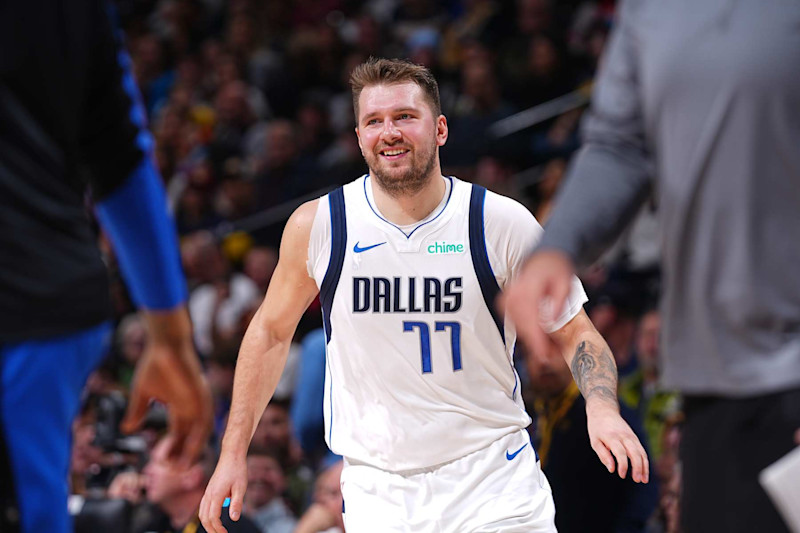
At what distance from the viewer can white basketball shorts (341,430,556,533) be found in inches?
157

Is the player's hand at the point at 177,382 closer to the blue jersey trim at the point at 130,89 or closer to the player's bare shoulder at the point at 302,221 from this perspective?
the blue jersey trim at the point at 130,89

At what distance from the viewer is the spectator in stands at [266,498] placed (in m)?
6.97

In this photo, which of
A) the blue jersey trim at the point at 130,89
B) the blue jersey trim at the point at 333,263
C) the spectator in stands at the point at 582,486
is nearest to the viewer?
the blue jersey trim at the point at 130,89

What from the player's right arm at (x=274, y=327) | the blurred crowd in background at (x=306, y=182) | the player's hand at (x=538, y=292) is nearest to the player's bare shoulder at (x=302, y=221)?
the player's right arm at (x=274, y=327)

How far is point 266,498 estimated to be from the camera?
7047 millimetres

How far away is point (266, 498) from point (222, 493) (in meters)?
3.28

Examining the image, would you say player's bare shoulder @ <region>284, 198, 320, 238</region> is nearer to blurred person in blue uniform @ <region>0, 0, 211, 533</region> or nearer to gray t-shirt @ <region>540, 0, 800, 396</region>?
blurred person in blue uniform @ <region>0, 0, 211, 533</region>

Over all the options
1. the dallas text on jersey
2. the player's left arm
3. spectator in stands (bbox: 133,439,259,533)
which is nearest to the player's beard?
the dallas text on jersey

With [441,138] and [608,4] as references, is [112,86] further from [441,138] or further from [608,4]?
[608,4]

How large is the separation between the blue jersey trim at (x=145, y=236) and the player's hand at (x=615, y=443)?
1.29m

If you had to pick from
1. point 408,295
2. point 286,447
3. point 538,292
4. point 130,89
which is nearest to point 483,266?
point 408,295

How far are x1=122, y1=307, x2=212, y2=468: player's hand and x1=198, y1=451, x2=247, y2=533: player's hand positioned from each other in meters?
0.40

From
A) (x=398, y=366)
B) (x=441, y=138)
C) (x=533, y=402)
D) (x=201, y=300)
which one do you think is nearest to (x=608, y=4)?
(x=201, y=300)

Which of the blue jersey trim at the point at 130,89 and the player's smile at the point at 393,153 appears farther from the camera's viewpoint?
the player's smile at the point at 393,153
